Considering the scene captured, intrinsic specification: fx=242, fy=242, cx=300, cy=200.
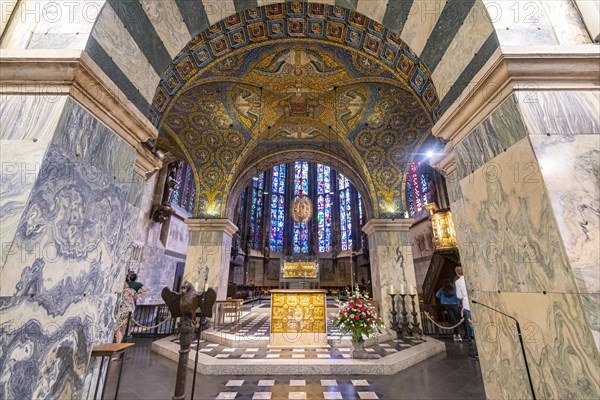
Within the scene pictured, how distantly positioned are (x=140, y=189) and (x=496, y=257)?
323cm

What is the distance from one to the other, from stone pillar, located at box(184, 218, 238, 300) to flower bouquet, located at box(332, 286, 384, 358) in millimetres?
4175

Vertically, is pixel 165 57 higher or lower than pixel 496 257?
higher

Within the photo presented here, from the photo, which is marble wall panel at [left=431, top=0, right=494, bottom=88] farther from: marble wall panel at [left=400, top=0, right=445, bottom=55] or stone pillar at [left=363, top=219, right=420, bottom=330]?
stone pillar at [left=363, top=219, right=420, bottom=330]

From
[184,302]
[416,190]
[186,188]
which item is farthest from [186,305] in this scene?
[416,190]

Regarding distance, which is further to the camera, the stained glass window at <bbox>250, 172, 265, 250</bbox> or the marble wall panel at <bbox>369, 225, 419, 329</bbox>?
the stained glass window at <bbox>250, 172, 265, 250</bbox>

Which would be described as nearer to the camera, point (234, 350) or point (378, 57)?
point (378, 57)

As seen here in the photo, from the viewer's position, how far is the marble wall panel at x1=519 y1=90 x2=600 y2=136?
4.85 feet

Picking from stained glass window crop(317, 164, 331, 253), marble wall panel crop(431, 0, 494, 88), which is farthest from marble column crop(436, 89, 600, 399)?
stained glass window crop(317, 164, 331, 253)

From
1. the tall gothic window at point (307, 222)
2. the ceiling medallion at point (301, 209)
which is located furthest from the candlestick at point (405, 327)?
the tall gothic window at point (307, 222)

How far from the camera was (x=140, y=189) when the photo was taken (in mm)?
2570

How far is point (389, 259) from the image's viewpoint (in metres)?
7.32

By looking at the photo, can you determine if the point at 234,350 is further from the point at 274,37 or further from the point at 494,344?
the point at 274,37

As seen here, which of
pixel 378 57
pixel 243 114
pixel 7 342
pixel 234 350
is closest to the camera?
pixel 7 342

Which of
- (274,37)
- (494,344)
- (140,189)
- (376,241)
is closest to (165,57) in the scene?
(140,189)
